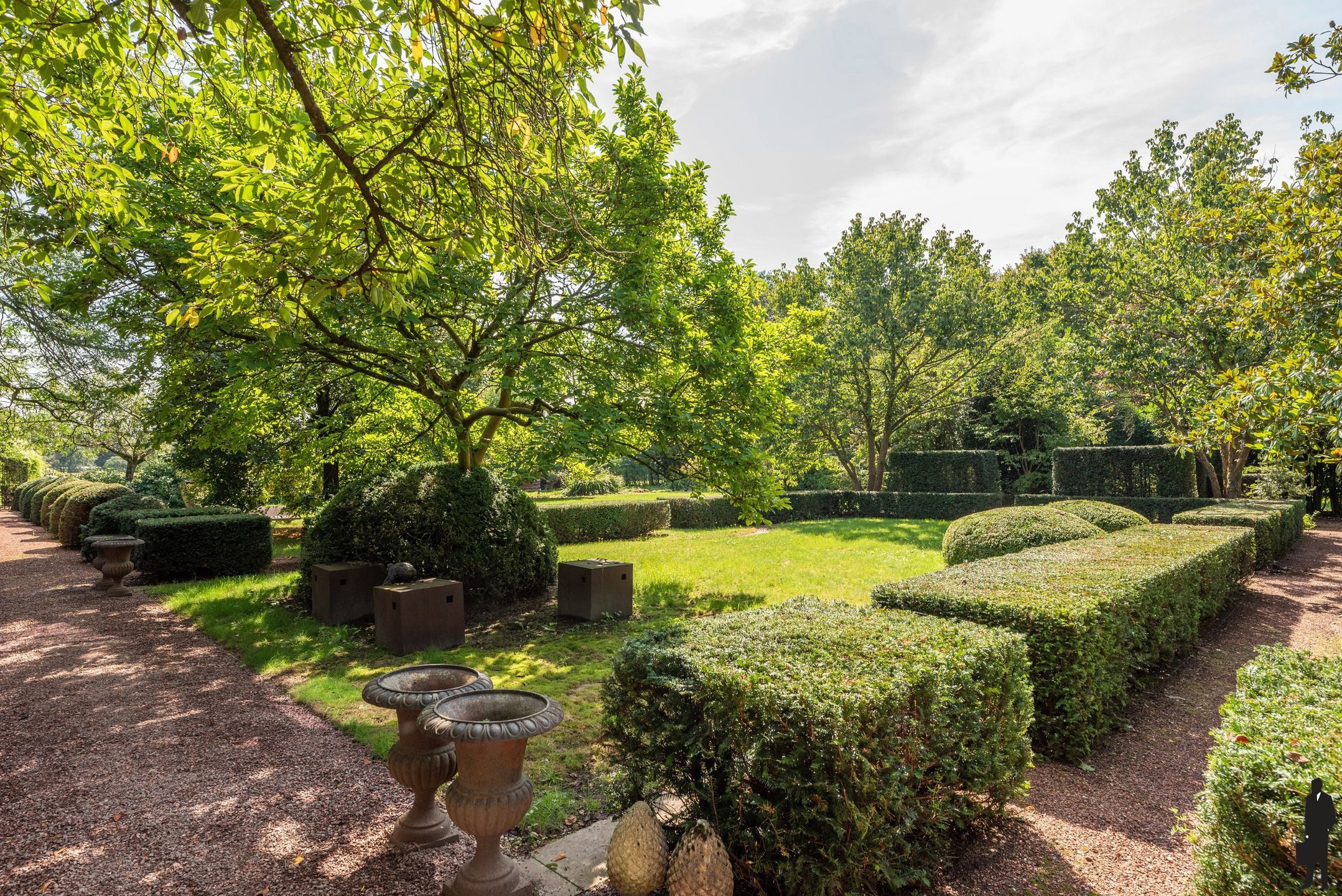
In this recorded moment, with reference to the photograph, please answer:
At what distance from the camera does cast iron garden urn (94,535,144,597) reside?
10031 mm

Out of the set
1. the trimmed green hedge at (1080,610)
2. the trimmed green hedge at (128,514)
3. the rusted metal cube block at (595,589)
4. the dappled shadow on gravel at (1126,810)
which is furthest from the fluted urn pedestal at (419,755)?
the trimmed green hedge at (128,514)

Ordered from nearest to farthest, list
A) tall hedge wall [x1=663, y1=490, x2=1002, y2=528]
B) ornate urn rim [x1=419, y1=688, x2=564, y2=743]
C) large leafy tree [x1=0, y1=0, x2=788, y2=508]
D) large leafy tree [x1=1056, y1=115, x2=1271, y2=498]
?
1. ornate urn rim [x1=419, y1=688, x2=564, y2=743]
2. large leafy tree [x1=0, y1=0, x2=788, y2=508]
3. large leafy tree [x1=1056, y1=115, x2=1271, y2=498]
4. tall hedge wall [x1=663, y1=490, x2=1002, y2=528]

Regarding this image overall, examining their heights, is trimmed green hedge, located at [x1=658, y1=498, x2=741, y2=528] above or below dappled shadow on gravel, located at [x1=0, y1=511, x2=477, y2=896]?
above

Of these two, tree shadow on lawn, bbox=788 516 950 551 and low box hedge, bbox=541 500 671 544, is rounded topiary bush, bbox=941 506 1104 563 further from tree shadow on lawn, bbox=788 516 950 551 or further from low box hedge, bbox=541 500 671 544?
low box hedge, bbox=541 500 671 544

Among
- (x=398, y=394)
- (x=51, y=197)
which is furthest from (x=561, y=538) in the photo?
(x=51, y=197)

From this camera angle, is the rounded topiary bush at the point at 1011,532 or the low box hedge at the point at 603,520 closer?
the rounded topiary bush at the point at 1011,532

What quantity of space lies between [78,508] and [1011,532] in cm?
2083

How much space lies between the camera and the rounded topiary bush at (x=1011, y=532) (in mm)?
9164

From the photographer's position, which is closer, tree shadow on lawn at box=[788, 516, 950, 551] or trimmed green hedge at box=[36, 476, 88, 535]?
tree shadow on lawn at box=[788, 516, 950, 551]

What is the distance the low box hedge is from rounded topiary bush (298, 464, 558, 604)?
6354 millimetres

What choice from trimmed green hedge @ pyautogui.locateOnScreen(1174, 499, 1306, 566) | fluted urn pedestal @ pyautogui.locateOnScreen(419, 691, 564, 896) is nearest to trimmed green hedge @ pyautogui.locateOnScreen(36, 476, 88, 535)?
fluted urn pedestal @ pyautogui.locateOnScreen(419, 691, 564, 896)

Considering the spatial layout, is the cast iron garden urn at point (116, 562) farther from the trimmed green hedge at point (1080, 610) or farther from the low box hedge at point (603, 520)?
the trimmed green hedge at point (1080, 610)

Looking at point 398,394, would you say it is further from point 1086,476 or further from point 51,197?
point 1086,476

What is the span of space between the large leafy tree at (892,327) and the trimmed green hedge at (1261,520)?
29.9 ft
